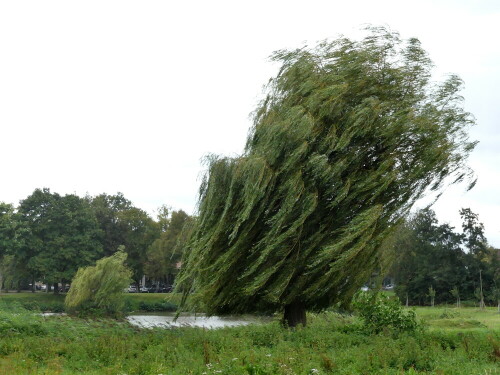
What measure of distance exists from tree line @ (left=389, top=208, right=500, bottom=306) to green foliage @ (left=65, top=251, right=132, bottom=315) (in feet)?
83.8

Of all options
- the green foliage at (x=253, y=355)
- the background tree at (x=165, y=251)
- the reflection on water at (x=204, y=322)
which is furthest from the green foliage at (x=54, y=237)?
the green foliage at (x=253, y=355)

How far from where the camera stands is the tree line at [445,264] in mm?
48312

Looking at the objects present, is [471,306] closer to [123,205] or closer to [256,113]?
[256,113]

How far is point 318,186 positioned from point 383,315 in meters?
4.59

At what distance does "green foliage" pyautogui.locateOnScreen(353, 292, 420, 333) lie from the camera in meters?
15.8

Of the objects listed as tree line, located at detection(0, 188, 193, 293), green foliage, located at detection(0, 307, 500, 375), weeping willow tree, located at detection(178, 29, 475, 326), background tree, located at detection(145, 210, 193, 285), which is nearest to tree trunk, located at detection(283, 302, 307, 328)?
weeping willow tree, located at detection(178, 29, 475, 326)

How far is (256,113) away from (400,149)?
490 cm

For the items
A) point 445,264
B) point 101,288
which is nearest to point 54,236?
point 101,288

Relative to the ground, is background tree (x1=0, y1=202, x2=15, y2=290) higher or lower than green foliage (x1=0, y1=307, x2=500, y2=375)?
higher

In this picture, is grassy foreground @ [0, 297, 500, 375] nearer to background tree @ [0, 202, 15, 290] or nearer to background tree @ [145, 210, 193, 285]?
background tree @ [0, 202, 15, 290]

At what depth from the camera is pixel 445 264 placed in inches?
1978

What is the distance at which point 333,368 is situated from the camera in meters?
9.20

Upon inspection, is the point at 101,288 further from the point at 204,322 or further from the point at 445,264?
the point at 445,264

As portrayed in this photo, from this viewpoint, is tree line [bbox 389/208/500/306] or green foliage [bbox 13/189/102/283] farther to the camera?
green foliage [bbox 13/189/102/283]
